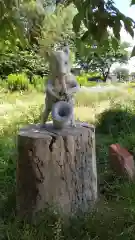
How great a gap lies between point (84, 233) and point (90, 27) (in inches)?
80.3

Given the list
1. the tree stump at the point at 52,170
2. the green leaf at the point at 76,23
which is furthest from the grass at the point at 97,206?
the green leaf at the point at 76,23

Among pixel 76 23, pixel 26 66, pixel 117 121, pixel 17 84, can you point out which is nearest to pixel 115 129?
pixel 117 121

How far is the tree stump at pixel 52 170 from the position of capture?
3.32 metres

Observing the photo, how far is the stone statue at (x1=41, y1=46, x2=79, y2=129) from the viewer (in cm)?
357

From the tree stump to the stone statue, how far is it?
0.16m

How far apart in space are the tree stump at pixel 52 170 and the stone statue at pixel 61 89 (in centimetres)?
16

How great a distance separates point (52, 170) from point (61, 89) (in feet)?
2.72

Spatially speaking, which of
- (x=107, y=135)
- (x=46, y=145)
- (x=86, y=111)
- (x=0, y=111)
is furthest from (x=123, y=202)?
(x=0, y=111)

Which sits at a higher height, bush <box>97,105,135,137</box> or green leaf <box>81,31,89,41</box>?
green leaf <box>81,31,89,41</box>

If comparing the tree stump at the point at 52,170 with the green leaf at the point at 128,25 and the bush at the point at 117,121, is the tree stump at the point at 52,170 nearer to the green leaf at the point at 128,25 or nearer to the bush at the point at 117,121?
the green leaf at the point at 128,25

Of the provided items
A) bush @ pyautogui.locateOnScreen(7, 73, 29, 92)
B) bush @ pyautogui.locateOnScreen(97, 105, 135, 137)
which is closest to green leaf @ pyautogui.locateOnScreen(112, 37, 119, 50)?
bush @ pyautogui.locateOnScreen(97, 105, 135, 137)

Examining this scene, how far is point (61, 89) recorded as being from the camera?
3633mm

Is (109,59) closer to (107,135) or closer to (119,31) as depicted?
(107,135)

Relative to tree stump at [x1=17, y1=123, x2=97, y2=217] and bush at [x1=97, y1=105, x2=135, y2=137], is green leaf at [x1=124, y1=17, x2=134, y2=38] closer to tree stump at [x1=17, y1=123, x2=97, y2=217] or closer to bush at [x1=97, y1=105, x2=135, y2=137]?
tree stump at [x1=17, y1=123, x2=97, y2=217]
